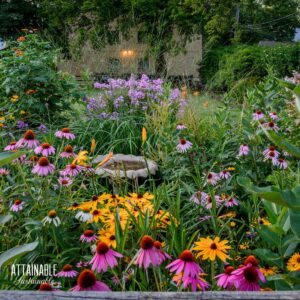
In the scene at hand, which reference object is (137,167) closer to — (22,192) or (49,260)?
(22,192)

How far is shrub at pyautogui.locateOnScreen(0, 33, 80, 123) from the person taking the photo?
12.5ft

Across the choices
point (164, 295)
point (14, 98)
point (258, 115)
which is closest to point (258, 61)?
point (14, 98)

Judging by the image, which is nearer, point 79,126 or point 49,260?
point 49,260

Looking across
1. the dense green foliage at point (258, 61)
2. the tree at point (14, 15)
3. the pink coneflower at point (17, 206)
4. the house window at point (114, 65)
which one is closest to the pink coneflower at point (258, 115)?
the pink coneflower at point (17, 206)

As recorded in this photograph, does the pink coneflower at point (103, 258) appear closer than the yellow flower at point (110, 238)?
Yes

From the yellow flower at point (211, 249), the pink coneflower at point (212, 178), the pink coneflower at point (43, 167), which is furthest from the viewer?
the pink coneflower at point (212, 178)

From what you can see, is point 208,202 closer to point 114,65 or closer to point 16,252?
point 16,252

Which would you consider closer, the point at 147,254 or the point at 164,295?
the point at 164,295

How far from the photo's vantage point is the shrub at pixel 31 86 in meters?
3.82

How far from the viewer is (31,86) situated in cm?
394

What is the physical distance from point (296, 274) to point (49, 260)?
99cm

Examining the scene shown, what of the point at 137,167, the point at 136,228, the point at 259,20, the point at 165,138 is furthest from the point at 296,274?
the point at 259,20

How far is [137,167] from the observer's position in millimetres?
3068

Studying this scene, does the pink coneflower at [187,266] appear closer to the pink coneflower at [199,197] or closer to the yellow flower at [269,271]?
the yellow flower at [269,271]
